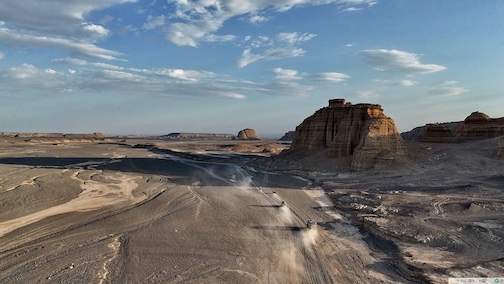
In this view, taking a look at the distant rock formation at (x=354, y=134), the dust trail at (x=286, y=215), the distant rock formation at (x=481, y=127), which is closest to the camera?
the dust trail at (x=286, y=215)

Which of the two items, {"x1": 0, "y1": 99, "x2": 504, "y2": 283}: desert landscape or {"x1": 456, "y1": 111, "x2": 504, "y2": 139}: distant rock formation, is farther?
{"x1": 456, "y1": 111, "x2": 504, "y2": 139}: distant rock formation

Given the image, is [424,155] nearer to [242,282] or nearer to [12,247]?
[242,282]

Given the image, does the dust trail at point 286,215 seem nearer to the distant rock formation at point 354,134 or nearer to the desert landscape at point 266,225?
the desert landscape at point 266,225

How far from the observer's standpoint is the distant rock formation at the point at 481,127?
4609 centimetres

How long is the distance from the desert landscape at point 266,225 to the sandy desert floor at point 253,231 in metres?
0.06

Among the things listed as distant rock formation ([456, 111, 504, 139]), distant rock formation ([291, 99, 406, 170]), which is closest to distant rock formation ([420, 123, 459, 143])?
distant rock formation ([456, 111, 504, 139])

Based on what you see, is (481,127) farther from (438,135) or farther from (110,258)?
(110,258)

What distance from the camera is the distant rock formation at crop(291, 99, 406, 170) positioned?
34.8m

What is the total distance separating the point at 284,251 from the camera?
13477 millimetres

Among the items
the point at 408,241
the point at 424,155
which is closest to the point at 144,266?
the point at 408,241

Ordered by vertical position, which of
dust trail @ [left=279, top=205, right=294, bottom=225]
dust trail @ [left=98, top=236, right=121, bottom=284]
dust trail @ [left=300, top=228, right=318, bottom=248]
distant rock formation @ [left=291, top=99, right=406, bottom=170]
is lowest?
dust trail @ [left=98, top=236, right=121, bottom=284]

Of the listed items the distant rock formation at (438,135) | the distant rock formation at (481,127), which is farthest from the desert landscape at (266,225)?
the distant rock formation at (481,127)

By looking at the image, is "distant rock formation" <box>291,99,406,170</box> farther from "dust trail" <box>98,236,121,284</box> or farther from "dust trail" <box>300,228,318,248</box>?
"dust trail" <box>98,236,121,284</box>

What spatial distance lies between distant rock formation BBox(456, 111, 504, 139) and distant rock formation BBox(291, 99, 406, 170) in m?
16.7
